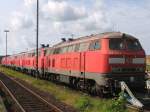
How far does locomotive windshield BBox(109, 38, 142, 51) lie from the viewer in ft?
63.3

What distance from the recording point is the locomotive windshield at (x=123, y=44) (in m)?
19.3

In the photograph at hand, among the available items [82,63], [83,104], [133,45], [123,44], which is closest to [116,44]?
[123,44]

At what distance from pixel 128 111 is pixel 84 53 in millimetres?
7408

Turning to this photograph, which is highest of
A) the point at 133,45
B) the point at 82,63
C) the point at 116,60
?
the point at 133,45

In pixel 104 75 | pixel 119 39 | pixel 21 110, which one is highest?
pixel 119 39

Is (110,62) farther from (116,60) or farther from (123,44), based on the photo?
(123,44)

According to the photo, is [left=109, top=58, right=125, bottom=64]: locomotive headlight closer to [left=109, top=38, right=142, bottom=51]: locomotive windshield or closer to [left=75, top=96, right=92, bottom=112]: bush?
[left=109, top=38, right=142, bottom=51]: locomotive windshield

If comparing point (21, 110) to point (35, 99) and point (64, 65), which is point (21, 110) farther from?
point (64, 65)

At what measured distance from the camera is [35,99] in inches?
852

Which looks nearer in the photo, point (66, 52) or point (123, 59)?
point (123, 59)

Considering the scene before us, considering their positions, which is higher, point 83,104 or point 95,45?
point 95,45

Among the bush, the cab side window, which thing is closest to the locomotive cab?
the cab side window

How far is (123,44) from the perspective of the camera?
19406 mm

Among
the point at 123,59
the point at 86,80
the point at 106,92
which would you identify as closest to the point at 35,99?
the point at 86,80
